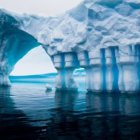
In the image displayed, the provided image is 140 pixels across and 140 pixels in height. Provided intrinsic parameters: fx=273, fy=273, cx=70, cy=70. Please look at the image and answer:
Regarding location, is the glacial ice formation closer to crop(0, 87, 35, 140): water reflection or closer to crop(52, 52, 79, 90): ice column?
crop(52, 52, 79, 90): ice column

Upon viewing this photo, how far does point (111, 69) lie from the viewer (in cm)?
2984

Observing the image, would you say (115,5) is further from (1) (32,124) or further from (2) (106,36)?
(1) (32,124)

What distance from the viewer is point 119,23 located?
29031 millimetres

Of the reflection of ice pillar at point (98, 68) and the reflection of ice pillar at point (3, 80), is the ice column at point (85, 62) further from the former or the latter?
the reflection of ice pillar at point (3, 80)

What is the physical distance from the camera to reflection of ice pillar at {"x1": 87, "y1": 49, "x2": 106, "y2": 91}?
98.2ft

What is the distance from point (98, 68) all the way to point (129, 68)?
13.0 feet

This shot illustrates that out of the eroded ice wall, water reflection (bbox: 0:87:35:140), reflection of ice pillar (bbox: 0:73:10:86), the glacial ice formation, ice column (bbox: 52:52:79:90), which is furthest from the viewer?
reflection of ice pillar (bbox: 0:73:10:86)

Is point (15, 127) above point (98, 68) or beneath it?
beneath

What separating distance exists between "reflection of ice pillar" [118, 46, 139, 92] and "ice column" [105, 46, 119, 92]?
48.9 inches

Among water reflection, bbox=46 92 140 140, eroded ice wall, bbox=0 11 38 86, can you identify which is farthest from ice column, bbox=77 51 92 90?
water reflection, bbox=46 92 140 140

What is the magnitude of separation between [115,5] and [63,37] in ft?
24.1

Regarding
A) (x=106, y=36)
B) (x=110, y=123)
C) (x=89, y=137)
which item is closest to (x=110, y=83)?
(x=106, y=36)

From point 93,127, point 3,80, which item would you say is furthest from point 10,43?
point 93,127

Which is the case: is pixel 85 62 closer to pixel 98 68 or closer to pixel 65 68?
pixel 98 68
